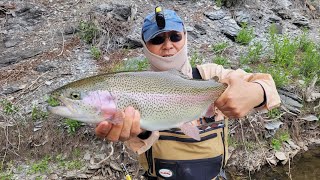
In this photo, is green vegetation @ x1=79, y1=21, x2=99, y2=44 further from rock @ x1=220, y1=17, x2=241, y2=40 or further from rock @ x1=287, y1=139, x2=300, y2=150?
rock @ x1=287, y1=139, x2=300, y2=150

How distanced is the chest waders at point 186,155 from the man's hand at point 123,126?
49 cm

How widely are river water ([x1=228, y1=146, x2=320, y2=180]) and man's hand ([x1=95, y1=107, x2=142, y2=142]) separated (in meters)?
3.82

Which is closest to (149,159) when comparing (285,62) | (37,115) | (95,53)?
(37,115)

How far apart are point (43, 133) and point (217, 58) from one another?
2.97 metres

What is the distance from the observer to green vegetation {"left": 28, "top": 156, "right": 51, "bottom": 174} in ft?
17.1

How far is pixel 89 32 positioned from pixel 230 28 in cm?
275

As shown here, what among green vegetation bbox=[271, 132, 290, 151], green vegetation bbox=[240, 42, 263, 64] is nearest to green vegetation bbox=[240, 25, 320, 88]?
green vegetation bbox=[240, 42, 263, 64]

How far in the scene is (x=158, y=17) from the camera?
2.75 metres

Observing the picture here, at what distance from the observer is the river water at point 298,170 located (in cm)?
570

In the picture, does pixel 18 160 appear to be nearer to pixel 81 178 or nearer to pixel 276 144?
pixel 81 178

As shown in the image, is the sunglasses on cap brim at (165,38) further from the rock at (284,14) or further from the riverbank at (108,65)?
the rock at (284,14)

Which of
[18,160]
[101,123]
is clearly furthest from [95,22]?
[101,123]

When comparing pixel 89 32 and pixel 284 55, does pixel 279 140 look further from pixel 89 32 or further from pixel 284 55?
pixel 89 32

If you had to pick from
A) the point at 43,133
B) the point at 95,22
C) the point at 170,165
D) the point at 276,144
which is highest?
the point at 170,165
